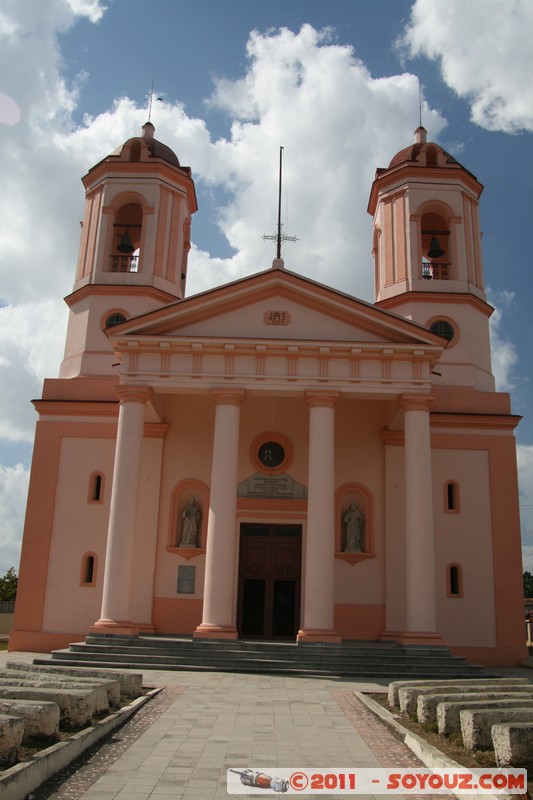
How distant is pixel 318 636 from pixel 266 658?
1571 millimetres

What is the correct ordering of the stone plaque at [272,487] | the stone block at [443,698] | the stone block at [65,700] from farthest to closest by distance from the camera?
the stone plaque at [272,487] → the stone block at [443,698] → the stone block at [65,700]

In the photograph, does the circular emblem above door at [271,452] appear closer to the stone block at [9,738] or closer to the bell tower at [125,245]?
the bell tower at [125,245]

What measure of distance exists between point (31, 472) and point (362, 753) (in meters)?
16.9

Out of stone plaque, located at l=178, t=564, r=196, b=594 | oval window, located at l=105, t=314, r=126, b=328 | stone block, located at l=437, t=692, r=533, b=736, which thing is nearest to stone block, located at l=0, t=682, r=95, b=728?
stone block, located at l=437, t=692, r=533, b=736

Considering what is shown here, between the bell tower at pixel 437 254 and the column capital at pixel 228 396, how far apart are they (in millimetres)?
7518

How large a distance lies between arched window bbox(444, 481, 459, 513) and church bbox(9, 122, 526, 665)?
61 millimetres

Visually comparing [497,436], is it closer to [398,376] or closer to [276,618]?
[398,376]

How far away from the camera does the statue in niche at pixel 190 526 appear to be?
22953 mm

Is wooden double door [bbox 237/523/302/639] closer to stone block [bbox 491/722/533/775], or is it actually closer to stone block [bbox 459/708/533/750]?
stone block [bbox 459/708/533/750]

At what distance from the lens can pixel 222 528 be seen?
19.6 m

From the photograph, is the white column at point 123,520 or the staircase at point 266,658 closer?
Result: the staircase at point 266,658

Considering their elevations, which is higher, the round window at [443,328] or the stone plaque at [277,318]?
the round window at [443,328]

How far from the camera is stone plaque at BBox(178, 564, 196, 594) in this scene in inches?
893

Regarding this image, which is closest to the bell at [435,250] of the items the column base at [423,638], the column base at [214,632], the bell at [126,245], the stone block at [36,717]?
the bell at [126,245]
